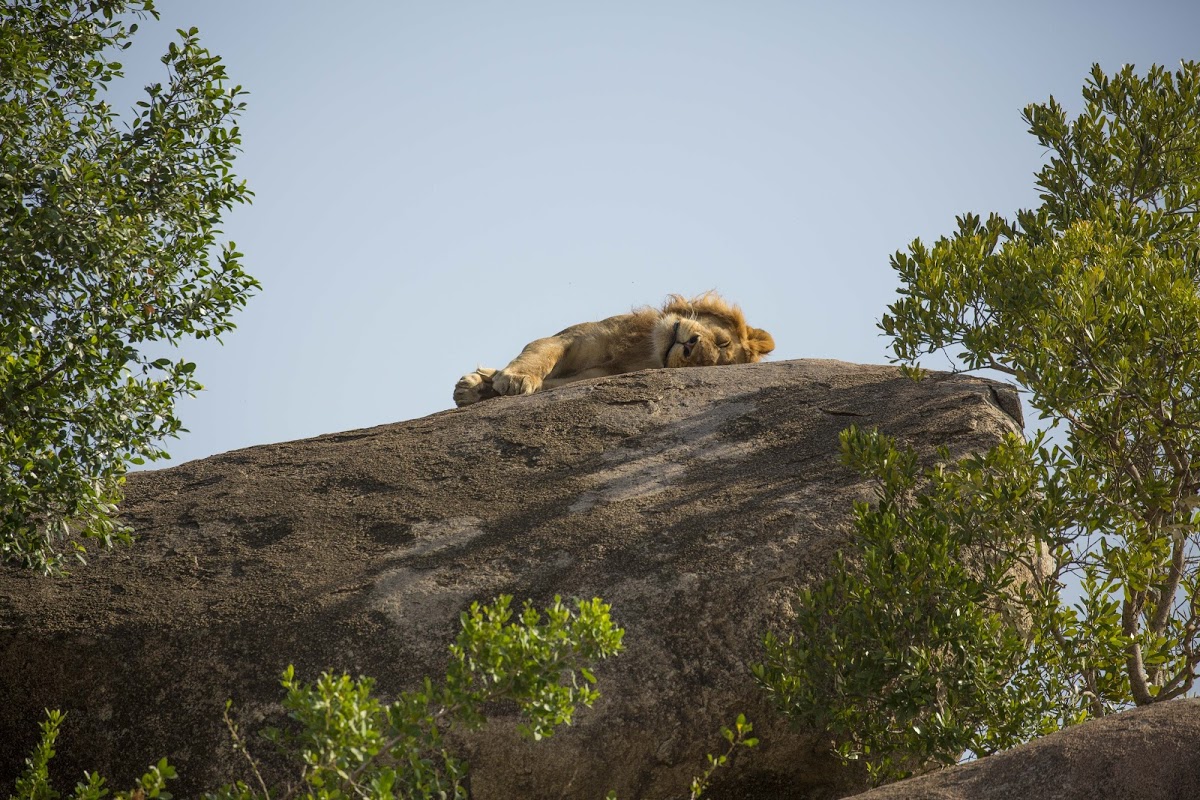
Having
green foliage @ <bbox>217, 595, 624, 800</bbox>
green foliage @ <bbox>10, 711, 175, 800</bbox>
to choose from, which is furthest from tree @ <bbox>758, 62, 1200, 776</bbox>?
green foliage @ <bbox>10, 711, 175, 800</bbox>

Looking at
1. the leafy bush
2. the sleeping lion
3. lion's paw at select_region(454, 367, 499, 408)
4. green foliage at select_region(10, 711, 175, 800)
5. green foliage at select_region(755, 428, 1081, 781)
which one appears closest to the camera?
the leafy bush

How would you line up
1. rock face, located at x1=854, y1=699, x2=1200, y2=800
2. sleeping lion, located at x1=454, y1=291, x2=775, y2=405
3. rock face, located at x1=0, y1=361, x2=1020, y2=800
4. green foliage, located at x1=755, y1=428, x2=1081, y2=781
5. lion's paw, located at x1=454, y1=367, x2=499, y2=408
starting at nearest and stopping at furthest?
Answer: rock face, located at x1=854, y1=699, x2=1200, y2=800, green foliage, located at x1=755, y1=428, x2=1081, y2=781, rock face, located at x1=0, y1=361, x2=1020, y2=800, lion's paw, located at x1=454, y1=367, x2=499, y2=408, sleeping lion, located at x1=454, y1=291, x2=775, y2=405

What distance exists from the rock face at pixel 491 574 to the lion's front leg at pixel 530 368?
46.7 inches

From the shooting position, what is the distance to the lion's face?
10.3 m

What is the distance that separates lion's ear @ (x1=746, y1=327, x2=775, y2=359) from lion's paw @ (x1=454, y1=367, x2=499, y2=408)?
2945mm

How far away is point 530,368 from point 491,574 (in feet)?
12.5

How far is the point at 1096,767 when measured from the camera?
420 cm

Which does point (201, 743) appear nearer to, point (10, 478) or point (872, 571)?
point (10, 478)

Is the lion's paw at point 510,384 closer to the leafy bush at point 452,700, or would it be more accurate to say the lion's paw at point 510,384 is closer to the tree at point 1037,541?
the tree at point 1037,541

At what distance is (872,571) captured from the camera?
514cm

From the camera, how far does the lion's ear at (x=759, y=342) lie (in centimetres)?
1126

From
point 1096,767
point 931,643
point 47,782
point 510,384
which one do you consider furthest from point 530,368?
point 1096,767

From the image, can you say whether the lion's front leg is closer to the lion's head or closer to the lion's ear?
the lion's head

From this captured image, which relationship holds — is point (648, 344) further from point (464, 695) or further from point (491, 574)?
point (464, 695)
